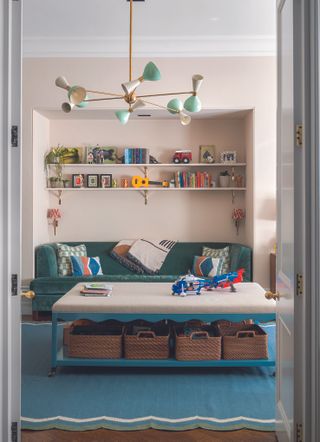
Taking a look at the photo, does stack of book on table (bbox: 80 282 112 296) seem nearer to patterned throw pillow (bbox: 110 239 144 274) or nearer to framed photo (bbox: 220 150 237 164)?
patterned throw pillow (bbox: 110 239 144 274)

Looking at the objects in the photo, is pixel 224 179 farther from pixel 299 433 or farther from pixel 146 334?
pixel 299 433

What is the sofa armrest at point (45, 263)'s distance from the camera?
5723 mm

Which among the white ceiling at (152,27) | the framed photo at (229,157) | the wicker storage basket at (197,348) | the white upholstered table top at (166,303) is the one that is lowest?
the wicker storage basket at (197,348)

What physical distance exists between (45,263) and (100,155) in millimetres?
1545

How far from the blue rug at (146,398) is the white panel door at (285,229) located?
1.90 feet

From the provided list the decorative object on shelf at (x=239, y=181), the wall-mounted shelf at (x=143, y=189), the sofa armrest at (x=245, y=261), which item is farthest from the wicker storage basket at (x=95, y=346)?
the decorative object on shelf at (x=239, y=181)

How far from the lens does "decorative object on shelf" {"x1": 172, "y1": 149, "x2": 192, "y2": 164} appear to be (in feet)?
20.6

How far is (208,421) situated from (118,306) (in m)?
1.10

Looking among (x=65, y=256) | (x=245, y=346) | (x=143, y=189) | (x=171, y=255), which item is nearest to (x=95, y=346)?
(x=245, y=346)

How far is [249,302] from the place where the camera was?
12.4ft

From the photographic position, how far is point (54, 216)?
21.0 feet

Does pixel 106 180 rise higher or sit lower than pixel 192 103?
lower

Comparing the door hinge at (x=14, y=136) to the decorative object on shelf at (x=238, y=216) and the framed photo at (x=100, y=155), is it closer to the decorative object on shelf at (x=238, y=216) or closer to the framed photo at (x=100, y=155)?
the framed photo at (x=100, y=155)

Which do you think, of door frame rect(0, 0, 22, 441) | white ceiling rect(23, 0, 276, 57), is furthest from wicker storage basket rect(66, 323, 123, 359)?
white ceiling rect(23, 0, 276, 57)
